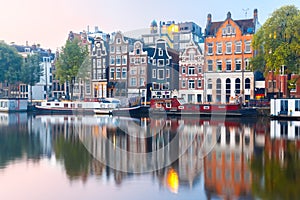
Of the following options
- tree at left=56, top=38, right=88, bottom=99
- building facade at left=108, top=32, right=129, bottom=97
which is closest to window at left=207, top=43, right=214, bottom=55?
building facade at left=108, top=32, right=129, bottom=97

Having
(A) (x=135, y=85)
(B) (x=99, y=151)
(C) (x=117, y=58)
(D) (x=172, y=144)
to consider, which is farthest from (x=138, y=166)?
(C) (x=117, y=58)

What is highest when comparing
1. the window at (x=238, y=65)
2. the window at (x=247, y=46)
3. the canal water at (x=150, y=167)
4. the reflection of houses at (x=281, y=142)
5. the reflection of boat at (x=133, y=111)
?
the window at (x=247, y=46)

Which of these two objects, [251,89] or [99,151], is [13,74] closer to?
[251,89]

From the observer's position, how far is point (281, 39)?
43.2m

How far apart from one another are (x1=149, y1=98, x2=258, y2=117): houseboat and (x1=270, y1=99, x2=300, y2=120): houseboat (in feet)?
10.2

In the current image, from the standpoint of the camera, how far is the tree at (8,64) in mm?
66581

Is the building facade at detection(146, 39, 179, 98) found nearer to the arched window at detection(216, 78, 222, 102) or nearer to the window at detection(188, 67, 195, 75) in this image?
the window at detection(188, 67, 195, 75)

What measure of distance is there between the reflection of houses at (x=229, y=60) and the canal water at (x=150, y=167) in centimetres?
2814

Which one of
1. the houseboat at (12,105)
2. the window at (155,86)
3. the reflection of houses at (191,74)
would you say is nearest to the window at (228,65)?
the reflection of houses at (191,74)

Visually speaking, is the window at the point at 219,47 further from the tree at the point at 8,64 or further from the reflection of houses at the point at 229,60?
the tree at the point at 8,64

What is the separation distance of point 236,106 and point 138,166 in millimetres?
31247

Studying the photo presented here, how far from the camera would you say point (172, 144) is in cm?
2447

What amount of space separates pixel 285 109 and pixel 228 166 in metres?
28.3

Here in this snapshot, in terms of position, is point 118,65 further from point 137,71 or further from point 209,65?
point 209,65
